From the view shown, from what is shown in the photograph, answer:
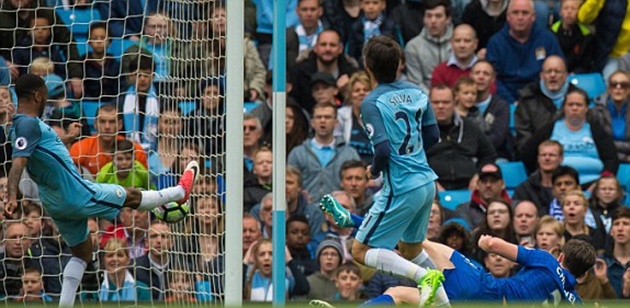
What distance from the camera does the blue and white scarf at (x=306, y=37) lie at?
15367 mm

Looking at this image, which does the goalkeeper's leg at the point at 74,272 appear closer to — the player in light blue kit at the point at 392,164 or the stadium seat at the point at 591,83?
the player in light blue kit at the point at 392,164

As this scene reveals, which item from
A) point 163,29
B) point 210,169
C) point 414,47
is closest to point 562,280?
point 210,169

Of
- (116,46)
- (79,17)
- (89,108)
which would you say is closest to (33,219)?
(89,108)

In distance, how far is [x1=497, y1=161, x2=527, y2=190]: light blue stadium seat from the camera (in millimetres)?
14805

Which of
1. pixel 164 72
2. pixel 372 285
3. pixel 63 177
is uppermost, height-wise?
pixel 164 72

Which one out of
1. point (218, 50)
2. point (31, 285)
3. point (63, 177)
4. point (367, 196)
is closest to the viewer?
point (63, 177)

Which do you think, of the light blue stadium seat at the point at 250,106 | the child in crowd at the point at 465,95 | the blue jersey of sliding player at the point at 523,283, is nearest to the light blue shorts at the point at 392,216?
the blue jersey of sliding player at the point at 523,283

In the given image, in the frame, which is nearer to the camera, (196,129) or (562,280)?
(562,280)

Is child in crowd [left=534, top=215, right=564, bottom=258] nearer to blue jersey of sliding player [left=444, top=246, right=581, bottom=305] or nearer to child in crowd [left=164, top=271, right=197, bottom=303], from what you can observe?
blue jersey of sliding player [left=444, top=246, right=581, bottom=305]

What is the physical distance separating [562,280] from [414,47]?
16.0ft

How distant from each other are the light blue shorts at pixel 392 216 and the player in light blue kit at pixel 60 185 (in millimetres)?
1503

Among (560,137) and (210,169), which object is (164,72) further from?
(560,137)

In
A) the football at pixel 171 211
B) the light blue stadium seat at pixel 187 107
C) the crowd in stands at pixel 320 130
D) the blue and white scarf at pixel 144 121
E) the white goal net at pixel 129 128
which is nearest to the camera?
the football at pixel 171 211

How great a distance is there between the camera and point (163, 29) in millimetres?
12336
